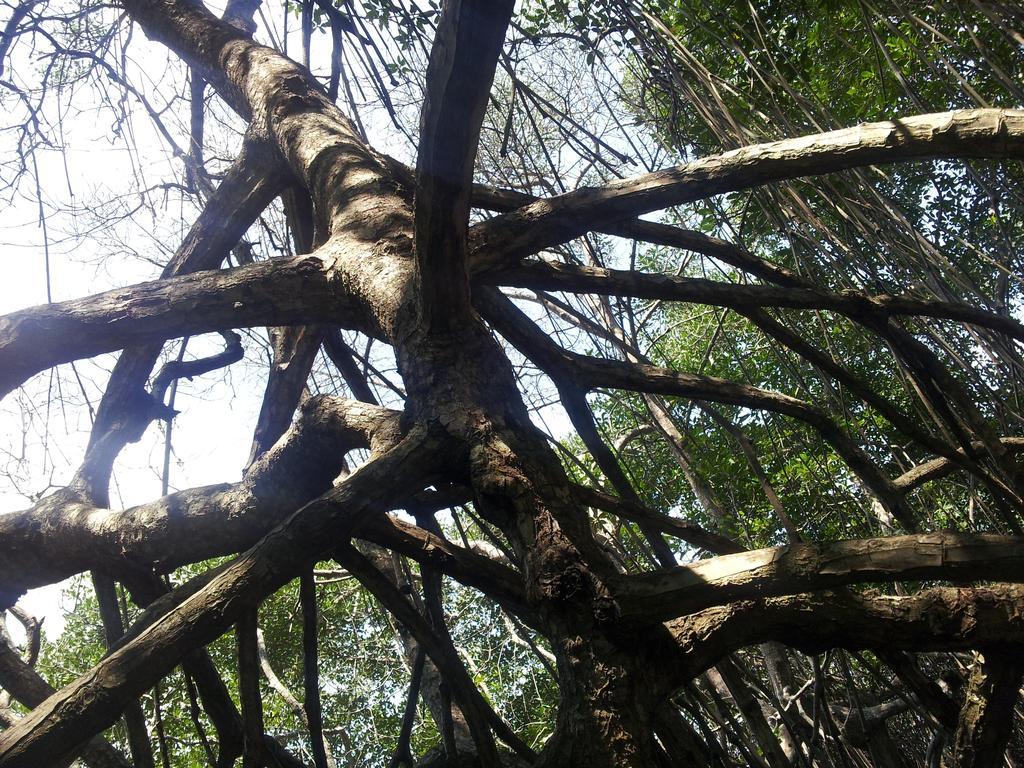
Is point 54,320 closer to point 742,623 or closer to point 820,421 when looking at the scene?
point 742,623

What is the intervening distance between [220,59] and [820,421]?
76.1 inches

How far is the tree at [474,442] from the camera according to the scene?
0.93 metres

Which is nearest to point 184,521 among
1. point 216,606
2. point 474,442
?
point 216,606

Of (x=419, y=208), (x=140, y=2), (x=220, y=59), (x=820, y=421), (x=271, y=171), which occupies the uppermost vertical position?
(x=140, y=2)

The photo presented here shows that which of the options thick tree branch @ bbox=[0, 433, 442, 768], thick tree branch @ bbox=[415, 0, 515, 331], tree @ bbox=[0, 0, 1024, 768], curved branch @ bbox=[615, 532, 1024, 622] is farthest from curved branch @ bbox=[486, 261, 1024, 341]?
curved branch @ bbox=[615, 532, 1024, 622]

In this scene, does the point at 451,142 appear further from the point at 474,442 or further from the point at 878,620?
the point at 878,620

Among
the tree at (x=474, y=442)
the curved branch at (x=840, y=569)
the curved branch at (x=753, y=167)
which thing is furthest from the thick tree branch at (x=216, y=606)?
the curved branch at (x=753, y=167)

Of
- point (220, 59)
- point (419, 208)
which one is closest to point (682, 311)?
A: point (220, 59)

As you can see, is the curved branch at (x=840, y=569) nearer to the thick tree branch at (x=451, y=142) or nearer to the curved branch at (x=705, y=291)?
the thick tree branch at (x=451, y=142)

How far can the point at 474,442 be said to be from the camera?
1104 mm

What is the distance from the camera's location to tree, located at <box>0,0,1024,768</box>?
0.93 meters

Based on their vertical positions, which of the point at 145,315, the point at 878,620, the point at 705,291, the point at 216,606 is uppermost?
the point at 145,315

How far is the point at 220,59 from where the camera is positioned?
238 centimetres

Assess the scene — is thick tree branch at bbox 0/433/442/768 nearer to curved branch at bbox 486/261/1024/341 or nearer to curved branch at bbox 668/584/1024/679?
curved branch at bbox 668/584/1024/679
